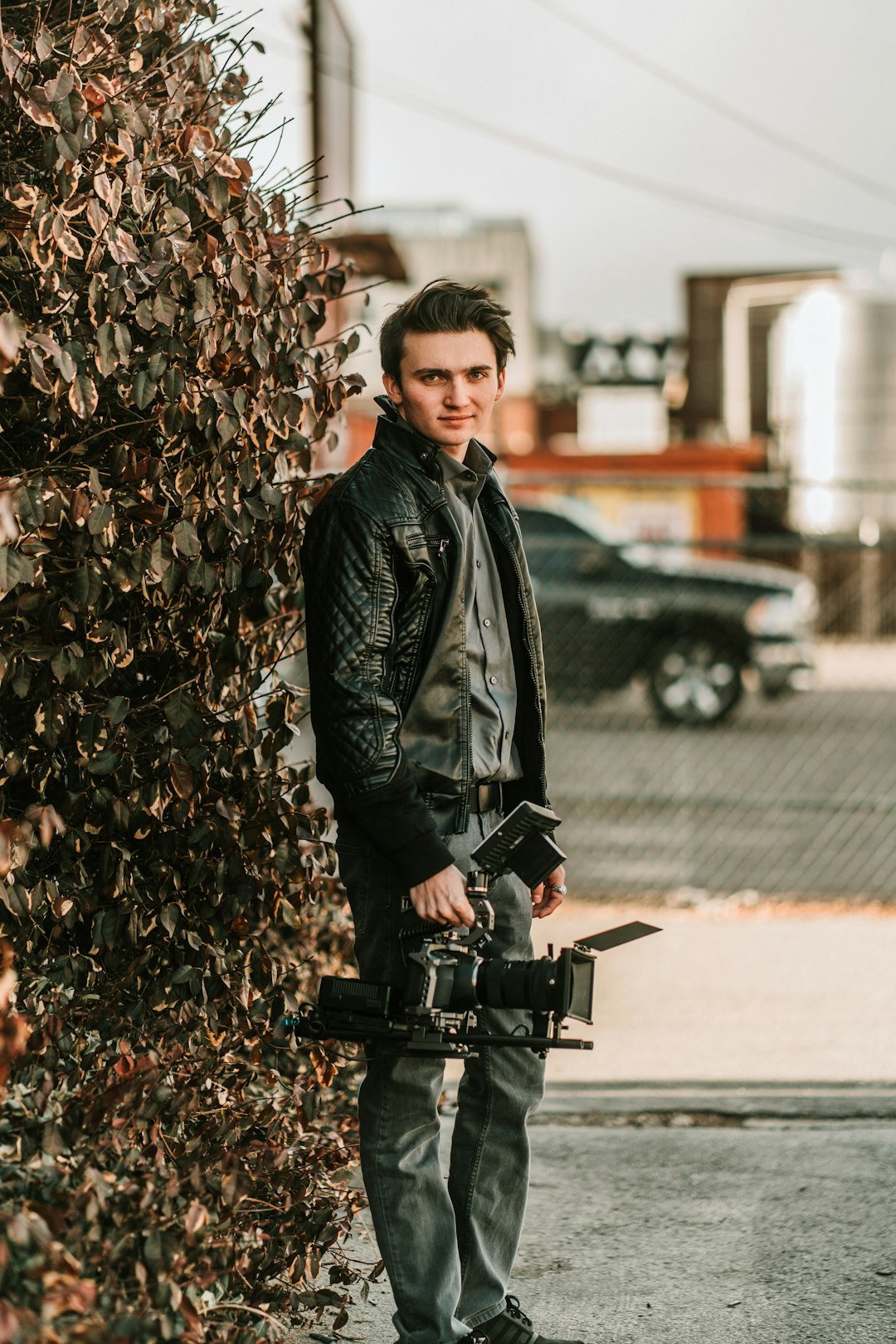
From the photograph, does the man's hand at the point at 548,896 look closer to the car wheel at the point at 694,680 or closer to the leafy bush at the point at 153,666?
the leafy bush at the point at 153,666

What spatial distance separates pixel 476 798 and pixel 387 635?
0.39 m

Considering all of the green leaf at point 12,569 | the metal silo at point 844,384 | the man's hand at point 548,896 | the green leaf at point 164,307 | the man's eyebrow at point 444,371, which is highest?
the metal silo at point 844,384

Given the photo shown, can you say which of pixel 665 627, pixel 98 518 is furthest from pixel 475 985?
pixel 665 627

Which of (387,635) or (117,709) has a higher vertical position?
(387,635)

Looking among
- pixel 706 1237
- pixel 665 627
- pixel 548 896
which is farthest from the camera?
pixel 665 627

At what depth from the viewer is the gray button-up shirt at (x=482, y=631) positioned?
275 centimetres

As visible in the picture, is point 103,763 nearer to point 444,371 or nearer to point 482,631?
point 482,631

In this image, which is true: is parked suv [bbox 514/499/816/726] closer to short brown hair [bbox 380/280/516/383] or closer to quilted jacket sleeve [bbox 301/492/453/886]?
short brown hair [bbox 380/280/516/383]

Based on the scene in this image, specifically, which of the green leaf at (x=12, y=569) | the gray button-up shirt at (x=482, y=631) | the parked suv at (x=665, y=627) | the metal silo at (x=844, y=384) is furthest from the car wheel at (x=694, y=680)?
the metal silo at (x=844, y=384)

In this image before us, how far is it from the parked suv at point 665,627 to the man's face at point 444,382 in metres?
9.57

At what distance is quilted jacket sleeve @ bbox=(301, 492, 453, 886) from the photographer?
254 centimetres

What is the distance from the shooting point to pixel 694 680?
13.3 meters

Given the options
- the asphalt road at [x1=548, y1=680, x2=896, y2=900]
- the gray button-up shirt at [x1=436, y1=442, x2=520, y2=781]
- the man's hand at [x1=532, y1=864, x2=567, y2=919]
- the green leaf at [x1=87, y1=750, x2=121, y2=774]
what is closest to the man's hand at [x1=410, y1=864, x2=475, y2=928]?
the gray button-up shirt at [x1=436, y1=442, x2=520, y2=781]

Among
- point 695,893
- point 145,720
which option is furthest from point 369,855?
point 695,893
